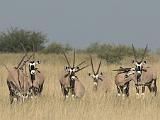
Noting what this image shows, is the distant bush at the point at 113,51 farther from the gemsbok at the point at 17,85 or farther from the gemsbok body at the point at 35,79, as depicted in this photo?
the gemsbok at the point at 17,85

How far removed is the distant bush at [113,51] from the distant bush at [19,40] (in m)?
4.32

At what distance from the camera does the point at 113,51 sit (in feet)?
110

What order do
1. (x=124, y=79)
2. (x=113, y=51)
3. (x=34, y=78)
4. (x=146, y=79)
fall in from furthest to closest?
(x=113, y=51) < (x=146, y=79) < (x=124, y=79) < (x=34, y=78)

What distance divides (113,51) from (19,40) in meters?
9.78

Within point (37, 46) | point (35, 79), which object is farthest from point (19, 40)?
point (35, 79)

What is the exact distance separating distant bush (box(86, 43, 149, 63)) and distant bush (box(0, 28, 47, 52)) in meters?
4.32

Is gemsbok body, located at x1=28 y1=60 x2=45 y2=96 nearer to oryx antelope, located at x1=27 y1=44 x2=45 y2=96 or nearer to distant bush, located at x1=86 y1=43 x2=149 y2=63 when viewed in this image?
oryx antelope, located at x1=27 y1=44 x2=45 y2=96

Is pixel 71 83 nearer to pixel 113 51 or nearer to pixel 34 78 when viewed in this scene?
pixel 34 78

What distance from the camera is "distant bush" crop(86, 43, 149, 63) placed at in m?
31.1

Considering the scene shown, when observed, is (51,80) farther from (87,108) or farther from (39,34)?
(39,34)

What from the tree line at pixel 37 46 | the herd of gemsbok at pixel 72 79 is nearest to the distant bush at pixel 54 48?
the tree line at pixel 37 46

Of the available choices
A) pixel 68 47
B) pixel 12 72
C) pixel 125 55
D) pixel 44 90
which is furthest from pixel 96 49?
pixel 12 72

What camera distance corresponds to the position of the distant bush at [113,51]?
3109 centimetres

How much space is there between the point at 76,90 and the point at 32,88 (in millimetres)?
1234
